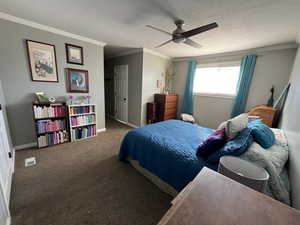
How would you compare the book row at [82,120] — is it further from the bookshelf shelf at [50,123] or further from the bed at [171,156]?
the bed at [171,156]

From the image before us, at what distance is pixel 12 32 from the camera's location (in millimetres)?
2238

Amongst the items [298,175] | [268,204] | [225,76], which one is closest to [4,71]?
[268,204]

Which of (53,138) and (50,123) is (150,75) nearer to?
(50,123)

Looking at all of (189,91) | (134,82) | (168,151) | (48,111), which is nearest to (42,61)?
(48,111)

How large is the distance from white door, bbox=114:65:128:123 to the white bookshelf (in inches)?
56.3

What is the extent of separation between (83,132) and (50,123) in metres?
0.72

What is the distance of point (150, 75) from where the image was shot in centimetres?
409

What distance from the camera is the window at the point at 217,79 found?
3.62 meters

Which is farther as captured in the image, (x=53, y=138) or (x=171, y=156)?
(x=53, y=138)

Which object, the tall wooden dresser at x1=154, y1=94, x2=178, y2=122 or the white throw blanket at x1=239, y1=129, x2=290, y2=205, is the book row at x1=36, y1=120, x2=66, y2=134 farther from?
the white throw blanket at x1=239, y1=129, x2=290, y2=205

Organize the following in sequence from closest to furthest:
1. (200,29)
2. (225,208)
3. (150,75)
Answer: (225,208)
(200,29)
(150,75)

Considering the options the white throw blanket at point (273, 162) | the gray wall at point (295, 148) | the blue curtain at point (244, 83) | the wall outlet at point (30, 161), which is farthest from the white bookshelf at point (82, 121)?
the blue curtain at point (244, 83)

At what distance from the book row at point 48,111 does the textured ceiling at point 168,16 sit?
5.36 ft

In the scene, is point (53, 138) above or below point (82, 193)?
above
